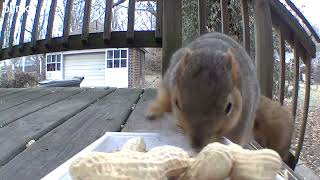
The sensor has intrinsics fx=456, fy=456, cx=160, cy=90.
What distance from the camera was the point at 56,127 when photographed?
72.1 inches

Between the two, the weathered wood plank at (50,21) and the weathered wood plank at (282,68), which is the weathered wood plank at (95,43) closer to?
the weathered wood plank at (50,21)

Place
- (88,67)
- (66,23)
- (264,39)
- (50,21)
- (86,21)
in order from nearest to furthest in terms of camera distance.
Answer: (264,39) < (86,21) < (66,23) < (50,21) < (88,67)

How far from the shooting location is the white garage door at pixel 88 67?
69.3 feet

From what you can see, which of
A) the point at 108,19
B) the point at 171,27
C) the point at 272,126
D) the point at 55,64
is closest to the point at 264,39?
the point at 272,126

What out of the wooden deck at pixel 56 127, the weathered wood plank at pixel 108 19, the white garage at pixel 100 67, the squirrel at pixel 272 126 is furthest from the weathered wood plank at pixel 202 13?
the white garage at pixel 100 67

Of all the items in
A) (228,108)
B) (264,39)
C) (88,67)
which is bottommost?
(88,67)

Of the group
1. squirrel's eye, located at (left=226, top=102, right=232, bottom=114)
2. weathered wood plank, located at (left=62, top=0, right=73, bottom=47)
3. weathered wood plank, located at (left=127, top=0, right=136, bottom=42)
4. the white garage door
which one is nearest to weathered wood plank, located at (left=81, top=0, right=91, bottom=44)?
weathered wood plank, located at (left=62, top=0, right=73, bottom=47)

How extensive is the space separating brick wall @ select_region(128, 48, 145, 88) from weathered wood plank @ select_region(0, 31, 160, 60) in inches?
548

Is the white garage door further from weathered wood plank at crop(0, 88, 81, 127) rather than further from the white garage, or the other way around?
weathered wood plank at crop(0, 88, 81, 127)

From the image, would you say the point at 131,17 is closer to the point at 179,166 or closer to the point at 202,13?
the point at 202,13

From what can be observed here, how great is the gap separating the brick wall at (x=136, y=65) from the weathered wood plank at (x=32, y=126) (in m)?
15.7

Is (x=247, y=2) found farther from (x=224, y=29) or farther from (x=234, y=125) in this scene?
(x=234, y=125)

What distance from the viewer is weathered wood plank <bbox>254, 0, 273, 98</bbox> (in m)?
2.35

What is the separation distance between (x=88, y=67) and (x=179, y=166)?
69.4 ft
